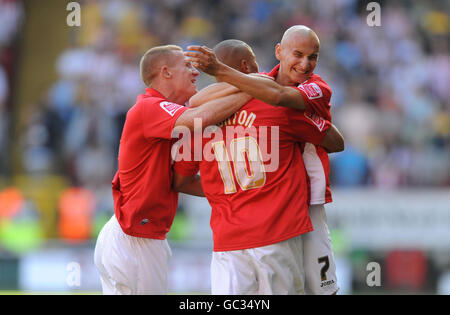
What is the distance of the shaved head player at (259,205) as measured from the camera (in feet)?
12.0

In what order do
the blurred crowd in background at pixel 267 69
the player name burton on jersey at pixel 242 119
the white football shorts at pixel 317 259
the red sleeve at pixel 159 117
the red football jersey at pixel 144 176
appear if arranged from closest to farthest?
the player name burton on jersey at pixel 242 119 < the white football shorts at pixel 317 259 < the red sleeve at pixel 159 117 < the red football jersey at pixel 144 176 < the blurred crowd in background at pixel 267 69

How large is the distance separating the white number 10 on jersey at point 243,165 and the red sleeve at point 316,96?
1.23 feet

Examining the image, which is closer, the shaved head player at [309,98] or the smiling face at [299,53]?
the shaved head player at [309,98]

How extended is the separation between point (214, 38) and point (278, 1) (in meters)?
1.52

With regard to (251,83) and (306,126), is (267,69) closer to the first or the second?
(306,126)

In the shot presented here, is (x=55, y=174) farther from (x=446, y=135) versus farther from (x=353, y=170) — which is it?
(x=446, y=135)

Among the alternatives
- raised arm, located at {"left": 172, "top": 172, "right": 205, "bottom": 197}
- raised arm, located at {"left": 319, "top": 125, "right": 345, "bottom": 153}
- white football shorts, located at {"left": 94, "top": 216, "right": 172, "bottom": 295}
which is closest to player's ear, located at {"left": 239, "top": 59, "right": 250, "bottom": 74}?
raised arm, located at {"left": 319, "top": 125, "right": 345, "bottom": 153}

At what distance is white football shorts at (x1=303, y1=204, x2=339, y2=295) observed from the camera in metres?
3.85

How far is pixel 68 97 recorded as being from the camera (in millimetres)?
10734

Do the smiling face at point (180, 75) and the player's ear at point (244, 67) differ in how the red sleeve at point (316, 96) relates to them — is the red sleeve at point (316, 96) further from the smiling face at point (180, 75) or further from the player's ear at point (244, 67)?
the smiling face at point (180, 75)

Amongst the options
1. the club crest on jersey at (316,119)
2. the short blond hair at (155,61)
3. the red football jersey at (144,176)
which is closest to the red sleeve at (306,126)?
the club crest on jersey at (316,119)

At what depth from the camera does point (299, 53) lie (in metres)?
3.80

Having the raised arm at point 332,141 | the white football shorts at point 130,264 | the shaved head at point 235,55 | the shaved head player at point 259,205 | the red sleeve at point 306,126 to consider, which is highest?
the shaved head at point 235,55
